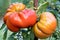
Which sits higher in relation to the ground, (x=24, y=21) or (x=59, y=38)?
(x=24, y=21)

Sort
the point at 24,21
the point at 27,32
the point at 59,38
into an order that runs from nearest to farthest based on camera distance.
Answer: the point at 24,21
the point at 27,32
the point at 59,38

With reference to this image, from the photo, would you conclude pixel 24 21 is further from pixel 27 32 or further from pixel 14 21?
pixel 27 32

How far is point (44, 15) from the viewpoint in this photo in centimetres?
83

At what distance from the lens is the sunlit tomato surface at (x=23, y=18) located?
805 mm

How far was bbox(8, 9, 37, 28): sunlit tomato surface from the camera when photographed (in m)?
0.80

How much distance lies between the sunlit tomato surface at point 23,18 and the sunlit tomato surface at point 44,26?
26 millimetres

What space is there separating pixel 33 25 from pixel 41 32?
0.14ft

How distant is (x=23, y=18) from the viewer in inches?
31.7

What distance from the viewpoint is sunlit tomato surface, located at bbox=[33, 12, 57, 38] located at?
2.68 feet

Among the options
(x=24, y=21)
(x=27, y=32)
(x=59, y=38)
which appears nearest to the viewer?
(x=24, y=21)

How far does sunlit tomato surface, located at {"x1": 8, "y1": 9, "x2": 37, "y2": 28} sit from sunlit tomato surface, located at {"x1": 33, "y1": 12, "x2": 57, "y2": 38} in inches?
1.0

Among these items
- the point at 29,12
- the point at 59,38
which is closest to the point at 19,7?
the point at 29,12

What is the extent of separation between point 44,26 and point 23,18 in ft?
0.29

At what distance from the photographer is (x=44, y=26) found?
818 millimetres
